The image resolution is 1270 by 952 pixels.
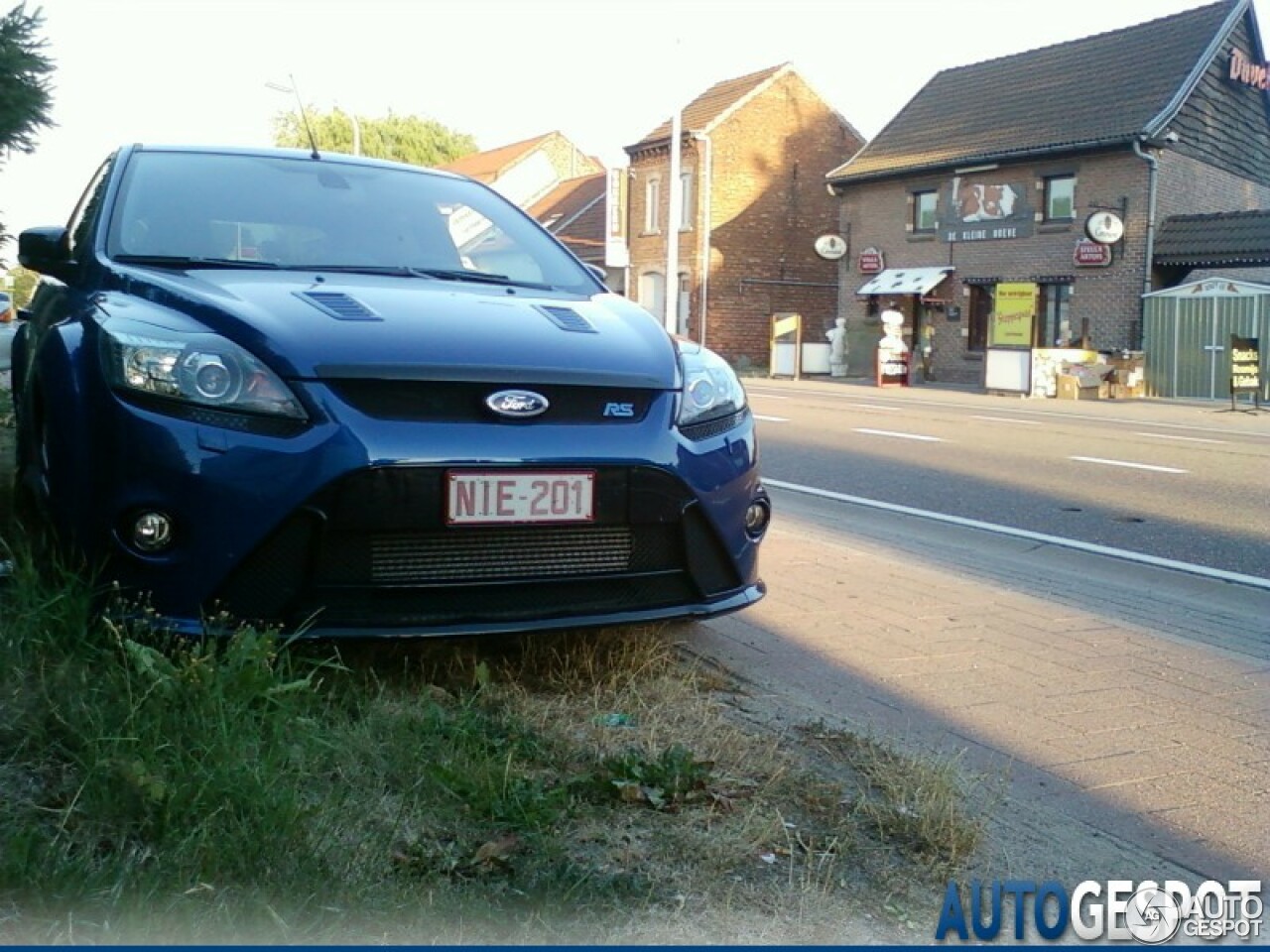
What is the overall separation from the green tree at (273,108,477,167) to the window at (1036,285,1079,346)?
44719 millimetres

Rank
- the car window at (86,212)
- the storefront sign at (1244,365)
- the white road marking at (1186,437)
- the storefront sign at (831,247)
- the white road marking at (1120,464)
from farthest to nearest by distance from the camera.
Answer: the storefront sign at (831,247) → the storefront sign at (1244,365) → the white road marking at (1186,437) → the white road marking at (1120,464) → the car window at (86,212)

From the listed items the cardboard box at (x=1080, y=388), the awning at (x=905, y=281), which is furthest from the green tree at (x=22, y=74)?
the awning at (x=905, y=281)

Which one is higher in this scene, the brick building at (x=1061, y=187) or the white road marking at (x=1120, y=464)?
the brick building at (x=1061, y=187)

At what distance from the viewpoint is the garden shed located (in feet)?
76.3

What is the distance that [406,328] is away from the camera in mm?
3262

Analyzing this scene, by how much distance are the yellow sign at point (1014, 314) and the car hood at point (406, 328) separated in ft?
87.6

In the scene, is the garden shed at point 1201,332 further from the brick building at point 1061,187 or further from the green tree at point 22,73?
the green tree at point 22,73

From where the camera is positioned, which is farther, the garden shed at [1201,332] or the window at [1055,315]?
the window at [1055,315]

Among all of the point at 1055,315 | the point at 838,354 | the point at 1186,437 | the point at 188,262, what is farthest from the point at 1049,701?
the point at 838,354

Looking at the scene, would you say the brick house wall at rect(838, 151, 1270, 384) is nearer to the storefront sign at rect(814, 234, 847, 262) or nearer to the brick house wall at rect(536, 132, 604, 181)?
the storefront sign at rect(814, 234, 847, 262)

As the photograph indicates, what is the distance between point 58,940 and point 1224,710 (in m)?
3.35

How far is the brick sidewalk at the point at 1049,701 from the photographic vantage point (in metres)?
2.96

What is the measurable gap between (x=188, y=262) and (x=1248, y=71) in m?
32.3

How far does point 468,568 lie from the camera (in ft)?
10.3
